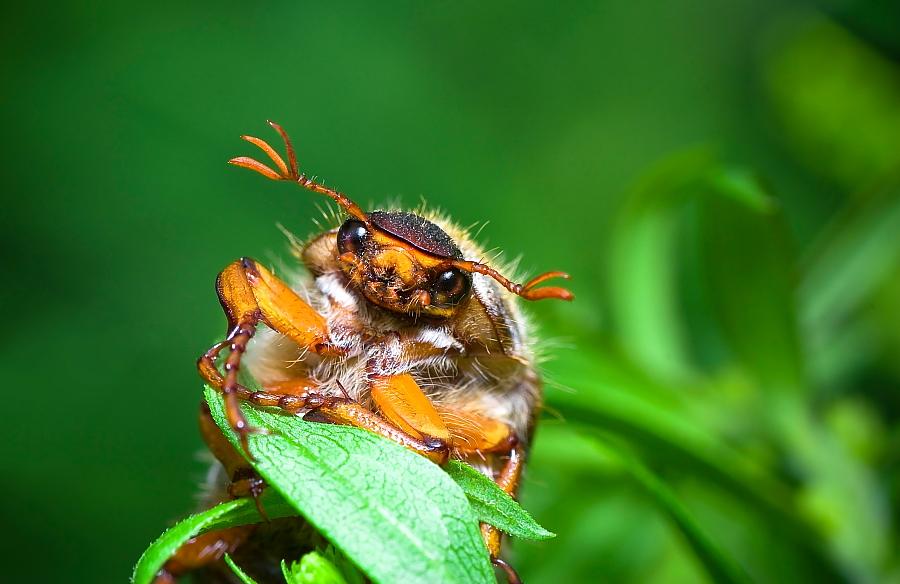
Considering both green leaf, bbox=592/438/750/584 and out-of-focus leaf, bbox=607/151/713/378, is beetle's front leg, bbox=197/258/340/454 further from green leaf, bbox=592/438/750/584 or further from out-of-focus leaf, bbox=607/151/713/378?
out-of-focus leaf, bbox=607/151/713/378

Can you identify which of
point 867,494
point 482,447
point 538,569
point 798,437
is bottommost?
point 867,494

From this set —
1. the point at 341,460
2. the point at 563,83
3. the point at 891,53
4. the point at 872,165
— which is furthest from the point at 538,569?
the point at 563,83

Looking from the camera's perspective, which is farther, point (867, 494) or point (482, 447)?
point (867, 494)

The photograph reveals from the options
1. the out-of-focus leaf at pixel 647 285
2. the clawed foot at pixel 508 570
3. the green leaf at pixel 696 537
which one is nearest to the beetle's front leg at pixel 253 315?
the clawed foot at pixel 508 570

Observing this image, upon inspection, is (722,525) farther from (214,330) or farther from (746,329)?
(214,330)

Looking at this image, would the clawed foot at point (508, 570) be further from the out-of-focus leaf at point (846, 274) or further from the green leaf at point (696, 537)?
the out-of-focus leaf at point (846, 274)

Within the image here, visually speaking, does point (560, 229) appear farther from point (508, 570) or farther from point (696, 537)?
point (508, 570)

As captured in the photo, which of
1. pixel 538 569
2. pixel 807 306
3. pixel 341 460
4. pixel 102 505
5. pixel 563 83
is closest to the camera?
pixel 341 460
